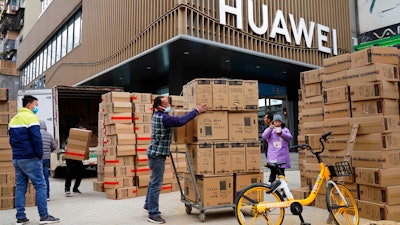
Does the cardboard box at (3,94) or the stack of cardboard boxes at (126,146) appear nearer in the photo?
the cardboard box at (3,94)

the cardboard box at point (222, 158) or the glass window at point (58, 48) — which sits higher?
the glass window at point (58, 48)

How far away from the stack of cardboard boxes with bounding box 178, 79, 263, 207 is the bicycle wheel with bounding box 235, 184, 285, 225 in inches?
32.3

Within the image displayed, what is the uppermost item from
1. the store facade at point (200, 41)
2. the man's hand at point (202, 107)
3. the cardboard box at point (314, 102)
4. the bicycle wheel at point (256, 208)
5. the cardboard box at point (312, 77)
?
the store facade at point (200, 41)

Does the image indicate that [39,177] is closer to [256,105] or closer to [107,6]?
[256,105]

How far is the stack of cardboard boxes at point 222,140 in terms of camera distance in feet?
18.4

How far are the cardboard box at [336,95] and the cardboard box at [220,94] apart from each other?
1829 mm

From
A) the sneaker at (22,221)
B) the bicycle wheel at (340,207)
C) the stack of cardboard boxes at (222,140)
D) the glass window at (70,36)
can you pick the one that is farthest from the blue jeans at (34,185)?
the glass window at (70,36)

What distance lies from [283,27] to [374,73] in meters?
11.2

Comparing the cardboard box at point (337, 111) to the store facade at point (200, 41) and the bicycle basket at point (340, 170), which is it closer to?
the bicycle basket at point (340, 170)

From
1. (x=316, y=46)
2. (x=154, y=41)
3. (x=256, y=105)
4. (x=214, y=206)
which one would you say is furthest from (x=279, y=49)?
(x=214, y=206)

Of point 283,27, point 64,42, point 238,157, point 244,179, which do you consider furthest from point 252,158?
point 64,42

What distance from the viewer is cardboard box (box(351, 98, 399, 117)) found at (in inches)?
214

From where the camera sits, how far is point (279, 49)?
15852 mm

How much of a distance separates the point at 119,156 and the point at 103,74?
37.9 feet
